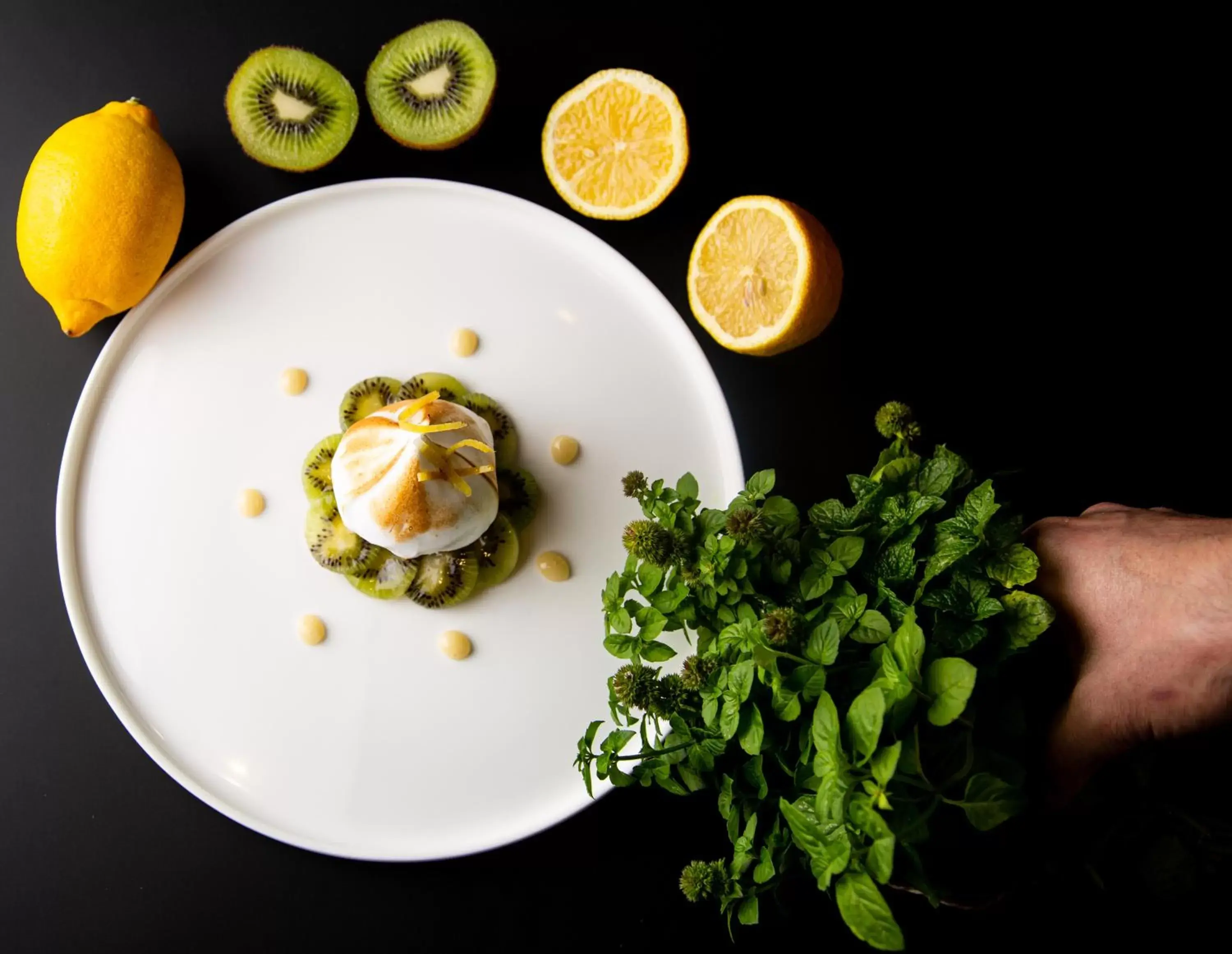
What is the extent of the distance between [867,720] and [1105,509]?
577 mm

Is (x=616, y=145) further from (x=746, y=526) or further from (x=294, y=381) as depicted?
(x=746, y=526)

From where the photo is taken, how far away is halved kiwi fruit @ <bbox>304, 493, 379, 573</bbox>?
1364 millimetres

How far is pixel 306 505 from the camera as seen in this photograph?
1401mm

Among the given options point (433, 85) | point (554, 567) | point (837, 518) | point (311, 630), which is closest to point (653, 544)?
point (837, 518)

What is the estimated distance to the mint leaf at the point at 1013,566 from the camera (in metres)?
0.90

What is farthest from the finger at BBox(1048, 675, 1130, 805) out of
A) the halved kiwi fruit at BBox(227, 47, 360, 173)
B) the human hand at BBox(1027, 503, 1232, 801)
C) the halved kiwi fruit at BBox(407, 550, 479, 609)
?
the halved kiwi fruit at BBox(227, 47, 360, 173)

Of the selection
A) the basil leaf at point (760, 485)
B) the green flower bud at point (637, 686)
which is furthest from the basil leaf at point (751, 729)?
the basil leaf at point (760, 485)

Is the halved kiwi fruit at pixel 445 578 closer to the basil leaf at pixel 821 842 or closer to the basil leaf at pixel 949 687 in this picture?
the basil leaf at pixel 821 842

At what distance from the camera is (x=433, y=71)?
1.39 metres

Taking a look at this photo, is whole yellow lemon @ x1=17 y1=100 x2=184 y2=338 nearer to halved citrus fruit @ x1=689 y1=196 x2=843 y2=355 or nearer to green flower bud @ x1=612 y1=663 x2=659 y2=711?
halved citrus fruit @ x1=689 y1=196 x2=843 y2=355

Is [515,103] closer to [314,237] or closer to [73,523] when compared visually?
[314,237]

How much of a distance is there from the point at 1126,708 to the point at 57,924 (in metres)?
1.57

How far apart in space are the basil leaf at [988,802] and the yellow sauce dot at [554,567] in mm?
715

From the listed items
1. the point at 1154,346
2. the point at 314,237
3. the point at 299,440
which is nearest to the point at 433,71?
the point at 314,237
